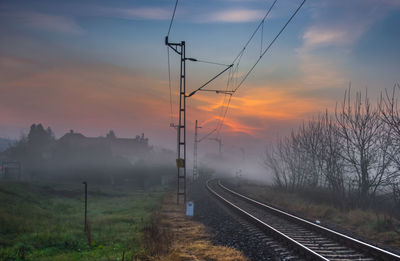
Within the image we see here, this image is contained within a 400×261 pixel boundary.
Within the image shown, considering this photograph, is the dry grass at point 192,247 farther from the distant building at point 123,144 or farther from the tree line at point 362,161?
the distant building at point 123,144

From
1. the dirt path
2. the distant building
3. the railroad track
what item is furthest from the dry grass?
the distant building

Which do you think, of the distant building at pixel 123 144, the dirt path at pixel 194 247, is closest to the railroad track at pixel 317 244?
the dirt path at pixel 194 247

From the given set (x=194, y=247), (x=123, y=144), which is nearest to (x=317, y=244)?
(x=194, y=247)

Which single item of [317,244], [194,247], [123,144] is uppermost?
[123,144]

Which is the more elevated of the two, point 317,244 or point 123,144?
point 123,144

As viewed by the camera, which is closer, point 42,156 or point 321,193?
point 321,193

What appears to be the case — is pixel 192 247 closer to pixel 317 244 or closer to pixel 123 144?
pixel 317 244

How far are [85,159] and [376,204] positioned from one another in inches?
2416

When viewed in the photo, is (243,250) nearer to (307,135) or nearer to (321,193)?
(321,193)

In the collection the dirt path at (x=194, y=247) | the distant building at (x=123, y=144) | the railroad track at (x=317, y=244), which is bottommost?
the dirt path at (x=194, y=247)

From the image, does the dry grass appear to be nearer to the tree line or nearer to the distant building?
the tree line

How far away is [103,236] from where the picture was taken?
42.5 ft

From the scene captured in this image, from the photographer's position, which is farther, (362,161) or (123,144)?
(123,144)

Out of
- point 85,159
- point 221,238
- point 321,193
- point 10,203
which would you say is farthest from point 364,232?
point 85,159
